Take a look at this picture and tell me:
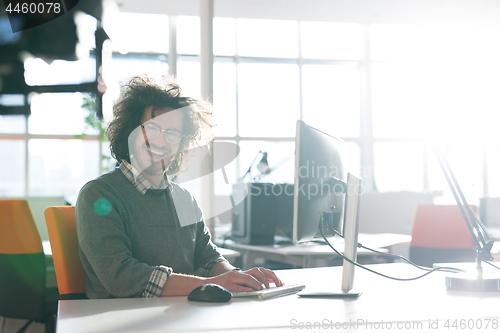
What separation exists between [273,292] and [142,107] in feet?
2.67

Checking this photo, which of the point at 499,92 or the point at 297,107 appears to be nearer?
the point at 499,92

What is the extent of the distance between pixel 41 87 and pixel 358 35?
5.19 m

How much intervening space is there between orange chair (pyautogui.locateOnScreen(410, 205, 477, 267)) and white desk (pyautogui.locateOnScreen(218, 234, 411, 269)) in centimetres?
13

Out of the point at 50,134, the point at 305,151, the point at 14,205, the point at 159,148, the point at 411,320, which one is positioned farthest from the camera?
the point at 50,134

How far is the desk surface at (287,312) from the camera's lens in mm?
793

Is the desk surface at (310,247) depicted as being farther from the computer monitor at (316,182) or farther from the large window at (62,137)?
the large window at (62,137)

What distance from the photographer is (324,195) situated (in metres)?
1.14

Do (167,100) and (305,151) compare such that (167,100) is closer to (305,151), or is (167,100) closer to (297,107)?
(305,151)

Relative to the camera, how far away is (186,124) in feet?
4.97

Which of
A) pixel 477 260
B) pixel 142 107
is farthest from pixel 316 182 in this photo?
pixel 142 107

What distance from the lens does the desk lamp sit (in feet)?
3.69

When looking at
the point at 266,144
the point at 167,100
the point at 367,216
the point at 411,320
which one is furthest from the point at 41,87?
the point at 411,320

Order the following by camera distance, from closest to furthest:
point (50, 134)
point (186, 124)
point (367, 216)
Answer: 1. point (186, 124)
2. point (367, 216)
3. point (50, 134)

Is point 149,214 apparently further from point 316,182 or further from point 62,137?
point 62,137
